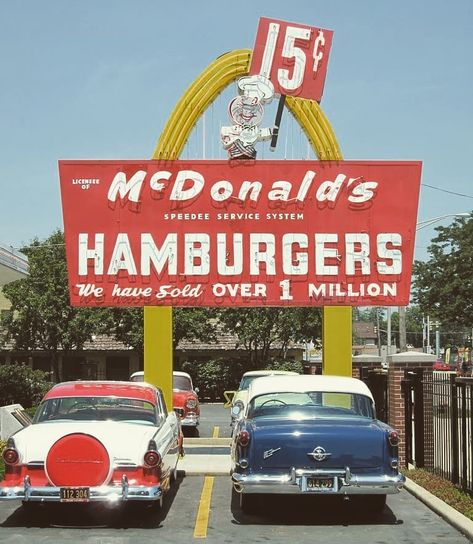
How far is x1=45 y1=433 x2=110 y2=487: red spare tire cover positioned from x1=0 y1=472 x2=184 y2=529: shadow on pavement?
0.68 meters

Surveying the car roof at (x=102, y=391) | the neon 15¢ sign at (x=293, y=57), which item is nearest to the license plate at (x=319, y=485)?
the car roof at (x=102, y=391)

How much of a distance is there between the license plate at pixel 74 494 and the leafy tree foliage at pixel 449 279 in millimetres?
32062

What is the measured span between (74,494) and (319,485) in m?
2.74

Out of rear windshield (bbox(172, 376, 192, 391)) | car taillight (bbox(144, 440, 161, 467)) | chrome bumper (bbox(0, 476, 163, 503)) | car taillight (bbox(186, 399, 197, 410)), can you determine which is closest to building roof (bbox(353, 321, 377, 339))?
rear windshield (bbox(172, 376, 192, 391))

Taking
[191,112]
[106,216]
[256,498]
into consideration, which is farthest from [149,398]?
[191,112]

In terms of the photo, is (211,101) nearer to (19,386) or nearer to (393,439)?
(393,439)

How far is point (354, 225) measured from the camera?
17.9 m

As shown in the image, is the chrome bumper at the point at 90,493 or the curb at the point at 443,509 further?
the curb at the point at 443,509

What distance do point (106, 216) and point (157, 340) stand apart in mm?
2681

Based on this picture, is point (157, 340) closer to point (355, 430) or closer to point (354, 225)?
point (354, 225)

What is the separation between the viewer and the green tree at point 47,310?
4759 cm

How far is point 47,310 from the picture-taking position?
4744cm

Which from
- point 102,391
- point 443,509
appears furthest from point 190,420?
point 443,509

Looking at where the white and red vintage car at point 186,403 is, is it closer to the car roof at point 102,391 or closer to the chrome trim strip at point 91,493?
→ the car roof at point 102,391
